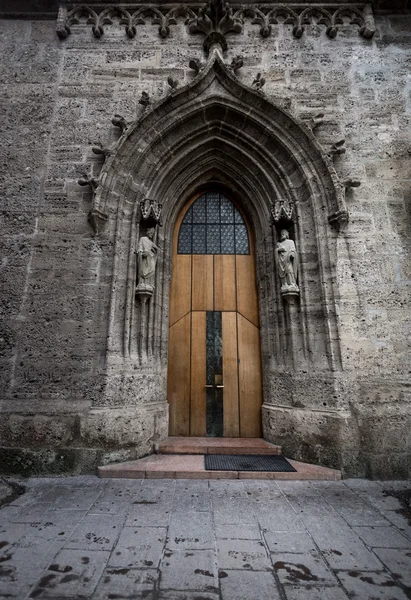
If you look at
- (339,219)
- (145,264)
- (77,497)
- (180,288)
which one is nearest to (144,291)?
(145,264)

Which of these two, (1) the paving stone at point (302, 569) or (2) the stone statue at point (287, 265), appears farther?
(2) the stone statue at point (287, 265)

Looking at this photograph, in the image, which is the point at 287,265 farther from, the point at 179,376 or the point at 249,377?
the point at 179,376

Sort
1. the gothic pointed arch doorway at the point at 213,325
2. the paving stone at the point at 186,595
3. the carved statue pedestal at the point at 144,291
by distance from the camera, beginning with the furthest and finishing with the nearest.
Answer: the gothic pointed arch doorway at the point at 213,325, the carved statue pedestal at the point at 144,291, the paving stone at the point at 186,595

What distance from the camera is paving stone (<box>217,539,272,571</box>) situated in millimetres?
1912

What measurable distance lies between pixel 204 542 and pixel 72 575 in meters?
0.86

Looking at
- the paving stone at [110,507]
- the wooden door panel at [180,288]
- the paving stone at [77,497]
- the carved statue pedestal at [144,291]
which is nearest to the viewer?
the paving stone at [110,507]

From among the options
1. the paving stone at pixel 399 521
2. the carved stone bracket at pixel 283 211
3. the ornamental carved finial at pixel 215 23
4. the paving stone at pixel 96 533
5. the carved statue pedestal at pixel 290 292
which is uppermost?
the ornamental carved finial at pixel 215 23

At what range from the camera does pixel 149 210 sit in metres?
4.24

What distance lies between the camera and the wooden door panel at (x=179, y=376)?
4.32 metres

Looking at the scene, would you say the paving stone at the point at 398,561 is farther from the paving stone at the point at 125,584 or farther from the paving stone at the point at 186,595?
the paving stone at the point at 125,584

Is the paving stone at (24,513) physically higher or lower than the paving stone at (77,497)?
lower

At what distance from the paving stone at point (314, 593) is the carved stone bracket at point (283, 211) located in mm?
3789

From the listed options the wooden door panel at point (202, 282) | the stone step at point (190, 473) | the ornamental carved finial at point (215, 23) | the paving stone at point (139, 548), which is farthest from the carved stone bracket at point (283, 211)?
the paving stone at point (139, 548)

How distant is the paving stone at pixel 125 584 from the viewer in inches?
65.9
